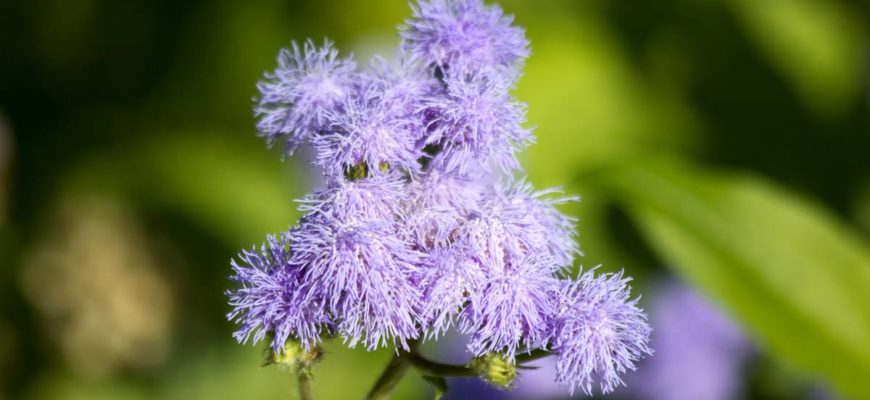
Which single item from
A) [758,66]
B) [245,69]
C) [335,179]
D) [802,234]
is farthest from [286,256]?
[758,66]

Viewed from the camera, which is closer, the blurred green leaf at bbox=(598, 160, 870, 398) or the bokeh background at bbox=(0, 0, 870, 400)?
the blurred green leaf at bbox=(598, 160, 870, 398)

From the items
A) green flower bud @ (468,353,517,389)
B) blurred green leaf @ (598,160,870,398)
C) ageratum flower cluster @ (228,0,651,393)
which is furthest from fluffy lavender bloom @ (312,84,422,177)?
blurred green leaf @ (598,160,870,398)

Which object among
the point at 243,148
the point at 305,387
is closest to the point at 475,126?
the point at 305,387

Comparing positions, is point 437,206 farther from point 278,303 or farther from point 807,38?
point 807,38

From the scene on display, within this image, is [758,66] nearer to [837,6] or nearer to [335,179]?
[837,6]

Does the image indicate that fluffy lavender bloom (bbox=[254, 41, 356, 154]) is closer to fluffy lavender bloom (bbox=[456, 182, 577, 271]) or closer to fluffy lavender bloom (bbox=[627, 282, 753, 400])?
fluffy lavender bloom (bbox=[456, 182, 577, 271])

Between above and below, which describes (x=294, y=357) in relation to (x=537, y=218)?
below

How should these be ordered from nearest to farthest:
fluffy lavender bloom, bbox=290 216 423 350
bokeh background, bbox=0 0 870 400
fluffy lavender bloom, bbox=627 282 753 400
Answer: fluffy lavender bloom, bbox=290 216 423 350 < fluffy lavender bloom, bbox=627 282 753 400 < bokeh background, bbox=0 0 870 400
